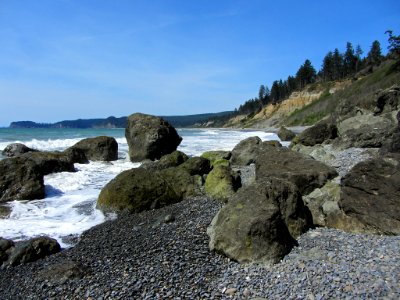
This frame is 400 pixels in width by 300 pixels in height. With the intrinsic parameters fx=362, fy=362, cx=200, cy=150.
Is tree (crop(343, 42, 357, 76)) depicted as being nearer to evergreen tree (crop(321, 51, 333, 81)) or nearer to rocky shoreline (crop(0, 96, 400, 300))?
evergreen tree (crop(321, 51, 333, 81))

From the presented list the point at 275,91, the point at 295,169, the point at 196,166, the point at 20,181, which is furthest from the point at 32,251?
the point at 275,91

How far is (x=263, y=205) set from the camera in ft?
24.5

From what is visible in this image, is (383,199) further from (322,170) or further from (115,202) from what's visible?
(115,202)

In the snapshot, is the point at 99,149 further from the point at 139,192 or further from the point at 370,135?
the point at 370,135

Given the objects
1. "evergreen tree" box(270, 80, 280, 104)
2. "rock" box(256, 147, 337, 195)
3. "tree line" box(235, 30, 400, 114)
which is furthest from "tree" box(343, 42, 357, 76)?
"rock" box(256, 147, 337, 195)

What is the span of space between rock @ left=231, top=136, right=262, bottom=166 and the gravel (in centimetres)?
1154

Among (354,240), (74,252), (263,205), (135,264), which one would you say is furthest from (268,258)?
(74,252)

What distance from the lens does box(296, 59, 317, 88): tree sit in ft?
385

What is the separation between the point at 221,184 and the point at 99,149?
1468 cm

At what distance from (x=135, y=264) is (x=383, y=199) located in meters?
5.33

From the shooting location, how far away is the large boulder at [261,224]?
685 cm

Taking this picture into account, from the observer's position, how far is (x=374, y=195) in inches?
311

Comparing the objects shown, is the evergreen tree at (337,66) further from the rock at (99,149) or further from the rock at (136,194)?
the rock at (136,194)

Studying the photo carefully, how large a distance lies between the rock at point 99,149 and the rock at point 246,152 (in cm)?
921
